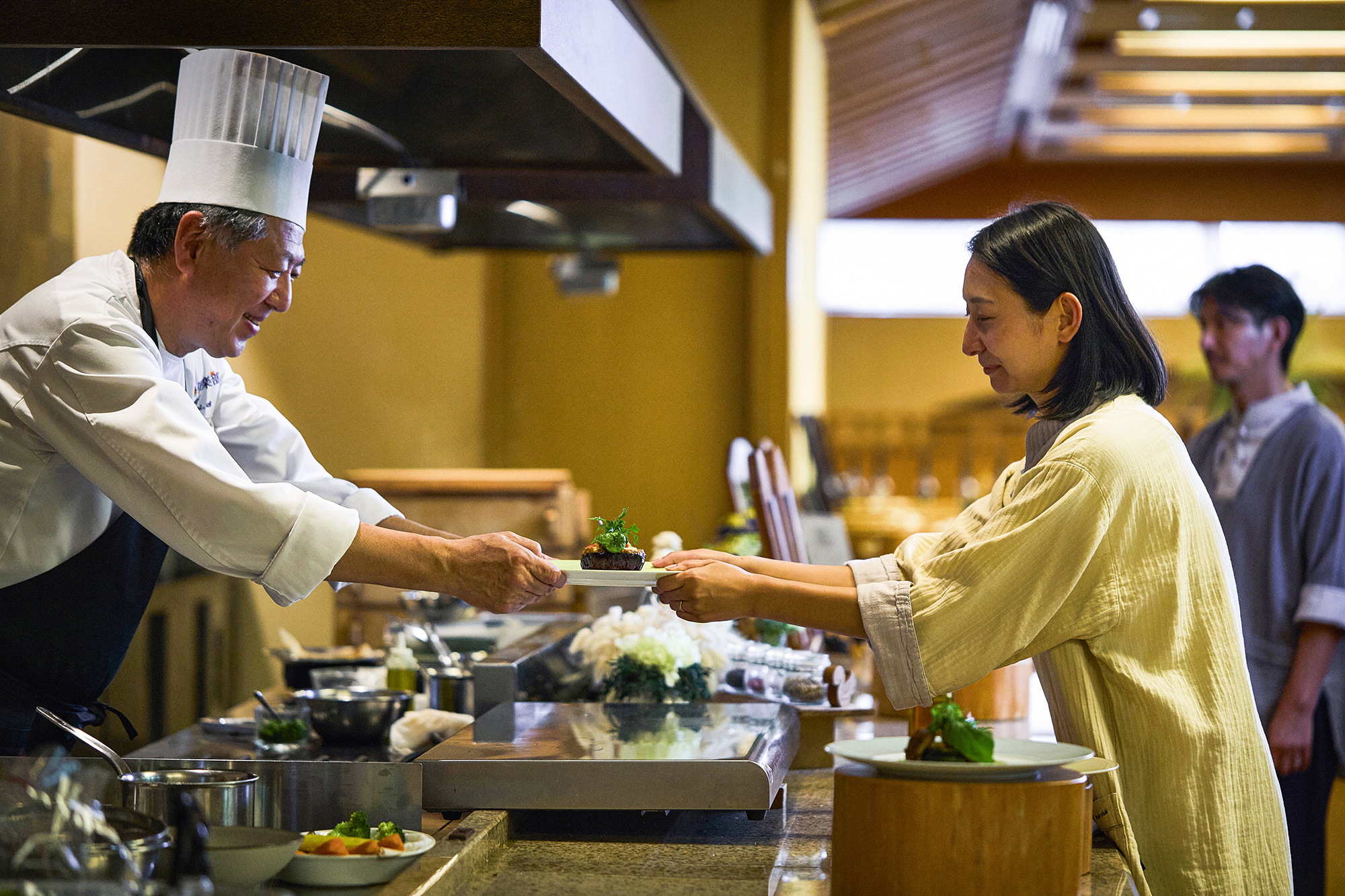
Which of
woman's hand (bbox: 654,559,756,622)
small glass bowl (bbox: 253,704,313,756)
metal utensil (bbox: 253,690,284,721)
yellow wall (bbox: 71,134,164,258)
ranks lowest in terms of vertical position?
small glass bowl (bbox: 253,704,313,756)

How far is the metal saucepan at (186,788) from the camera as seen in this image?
152cm

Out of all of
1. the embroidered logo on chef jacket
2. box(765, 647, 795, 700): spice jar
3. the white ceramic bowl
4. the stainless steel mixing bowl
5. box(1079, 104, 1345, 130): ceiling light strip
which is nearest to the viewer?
A: the white ceramic bowl

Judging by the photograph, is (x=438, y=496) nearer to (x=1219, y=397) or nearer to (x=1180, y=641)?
(x=1180, y=641)

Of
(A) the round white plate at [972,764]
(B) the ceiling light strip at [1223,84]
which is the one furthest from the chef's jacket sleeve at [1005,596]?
(B) the ceiling light strip at [1223,84]

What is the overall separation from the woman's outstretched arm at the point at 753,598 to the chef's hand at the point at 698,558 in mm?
16

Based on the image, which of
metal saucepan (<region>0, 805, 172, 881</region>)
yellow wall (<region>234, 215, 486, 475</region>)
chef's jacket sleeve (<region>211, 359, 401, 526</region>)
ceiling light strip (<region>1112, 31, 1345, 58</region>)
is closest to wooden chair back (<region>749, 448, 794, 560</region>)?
chef's jacket sleeve (<region>211, 359, 401, 526</region>)

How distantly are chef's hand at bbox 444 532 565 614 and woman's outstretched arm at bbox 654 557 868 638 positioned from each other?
17cm

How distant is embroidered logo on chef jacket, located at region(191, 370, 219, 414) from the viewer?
203 centimetres

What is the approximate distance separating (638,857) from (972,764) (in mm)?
488

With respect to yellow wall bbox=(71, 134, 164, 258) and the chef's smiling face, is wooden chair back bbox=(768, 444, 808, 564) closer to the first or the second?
the chef's smiling face

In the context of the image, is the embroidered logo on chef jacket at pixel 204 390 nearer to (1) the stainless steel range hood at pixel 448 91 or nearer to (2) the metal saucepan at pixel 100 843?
(1) the stainless steel range hood at pixel 448 91

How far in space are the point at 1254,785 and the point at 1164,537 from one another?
1.11 feet

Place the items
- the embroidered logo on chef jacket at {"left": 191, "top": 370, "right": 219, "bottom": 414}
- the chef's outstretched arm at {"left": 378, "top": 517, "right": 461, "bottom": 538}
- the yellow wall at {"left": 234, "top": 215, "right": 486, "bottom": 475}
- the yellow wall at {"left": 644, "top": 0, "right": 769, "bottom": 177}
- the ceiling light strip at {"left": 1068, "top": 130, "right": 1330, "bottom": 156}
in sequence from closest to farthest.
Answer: the embroidered logo on chef jacket at {"left": 191, "top": 370, "right": 219, "bottom": 414}
the chef's outstretched arm at {"left": 378, "top": 517, "right": 461, "bottom": 538}
the yellow wall at {"left": 234, "top": 215, "right": 486, "bottom": 475}
the yellow wall at {"left": 644, "top": 0, "right": 769, "bottom": 177}
the ceiling light strip at {"left": 1068, "top": 130, "right": 1330, "bottom": 156}

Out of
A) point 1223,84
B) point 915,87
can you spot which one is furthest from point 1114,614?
point 1223,84
